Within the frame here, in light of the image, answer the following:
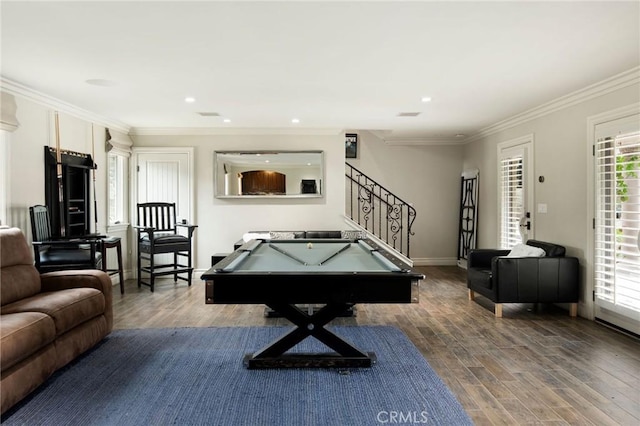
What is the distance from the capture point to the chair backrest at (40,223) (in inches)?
158

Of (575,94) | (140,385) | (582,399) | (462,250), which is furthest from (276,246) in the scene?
(462,250)

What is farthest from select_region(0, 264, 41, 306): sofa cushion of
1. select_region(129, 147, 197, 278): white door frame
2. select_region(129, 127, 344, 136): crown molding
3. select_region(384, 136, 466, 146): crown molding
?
select_region(384, 136, 466, 146): crown molding

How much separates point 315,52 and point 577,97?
10.0 ft

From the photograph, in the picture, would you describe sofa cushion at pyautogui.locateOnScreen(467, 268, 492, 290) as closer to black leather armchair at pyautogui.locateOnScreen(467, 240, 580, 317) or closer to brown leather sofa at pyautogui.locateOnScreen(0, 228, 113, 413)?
black leather armchair at pyautogui.locateOnScreen(467, 240, 580, 317)

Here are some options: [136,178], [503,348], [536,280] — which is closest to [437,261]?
[536,280]

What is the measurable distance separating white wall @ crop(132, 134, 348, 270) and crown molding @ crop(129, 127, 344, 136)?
0.17ft

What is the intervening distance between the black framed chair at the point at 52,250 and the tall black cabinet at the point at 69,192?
22 centimetres

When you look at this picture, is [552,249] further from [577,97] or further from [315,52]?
[315,52]

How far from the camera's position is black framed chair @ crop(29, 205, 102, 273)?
4.02 metres

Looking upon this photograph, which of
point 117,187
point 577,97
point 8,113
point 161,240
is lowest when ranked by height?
point 161,240

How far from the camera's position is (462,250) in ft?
25.0

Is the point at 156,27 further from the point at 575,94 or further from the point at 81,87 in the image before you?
the point at 575,94

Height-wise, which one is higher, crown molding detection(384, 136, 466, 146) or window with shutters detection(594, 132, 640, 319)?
crown molding detection(384, 136, 466, 146)

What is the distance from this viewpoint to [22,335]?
7.50 ft
